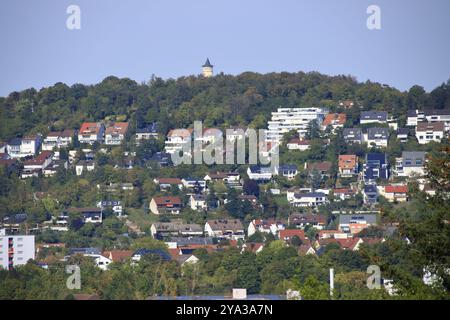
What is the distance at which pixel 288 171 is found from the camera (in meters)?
54.2

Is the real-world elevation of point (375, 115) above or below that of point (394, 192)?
above

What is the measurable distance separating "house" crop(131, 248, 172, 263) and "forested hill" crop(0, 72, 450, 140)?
83.3 feet

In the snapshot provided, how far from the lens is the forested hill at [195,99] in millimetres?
63344

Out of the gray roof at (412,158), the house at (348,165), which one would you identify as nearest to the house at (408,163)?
the gray roof at (412,158)

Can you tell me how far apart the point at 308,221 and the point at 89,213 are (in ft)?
24.8

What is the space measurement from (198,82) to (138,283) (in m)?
41.9

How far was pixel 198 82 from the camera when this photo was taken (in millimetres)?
69188

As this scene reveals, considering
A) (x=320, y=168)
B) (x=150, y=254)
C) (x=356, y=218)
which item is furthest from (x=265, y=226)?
(x=150, y=254)

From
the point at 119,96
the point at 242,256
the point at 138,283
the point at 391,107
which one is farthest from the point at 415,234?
the point at 119,96

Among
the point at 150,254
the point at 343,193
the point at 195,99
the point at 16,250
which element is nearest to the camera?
the point at 150,254

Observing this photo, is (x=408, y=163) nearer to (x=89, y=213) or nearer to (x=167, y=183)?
(x=167, y=183)

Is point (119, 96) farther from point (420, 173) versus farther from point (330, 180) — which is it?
point (420, 173)

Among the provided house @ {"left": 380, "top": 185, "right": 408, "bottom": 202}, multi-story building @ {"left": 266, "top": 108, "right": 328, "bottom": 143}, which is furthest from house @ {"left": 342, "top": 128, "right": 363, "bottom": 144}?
house @ {"left": 380, "top": 185, "right": 408, "bottom": 202}

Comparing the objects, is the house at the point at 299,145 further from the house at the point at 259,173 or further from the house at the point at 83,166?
the house at the point at 83,166
